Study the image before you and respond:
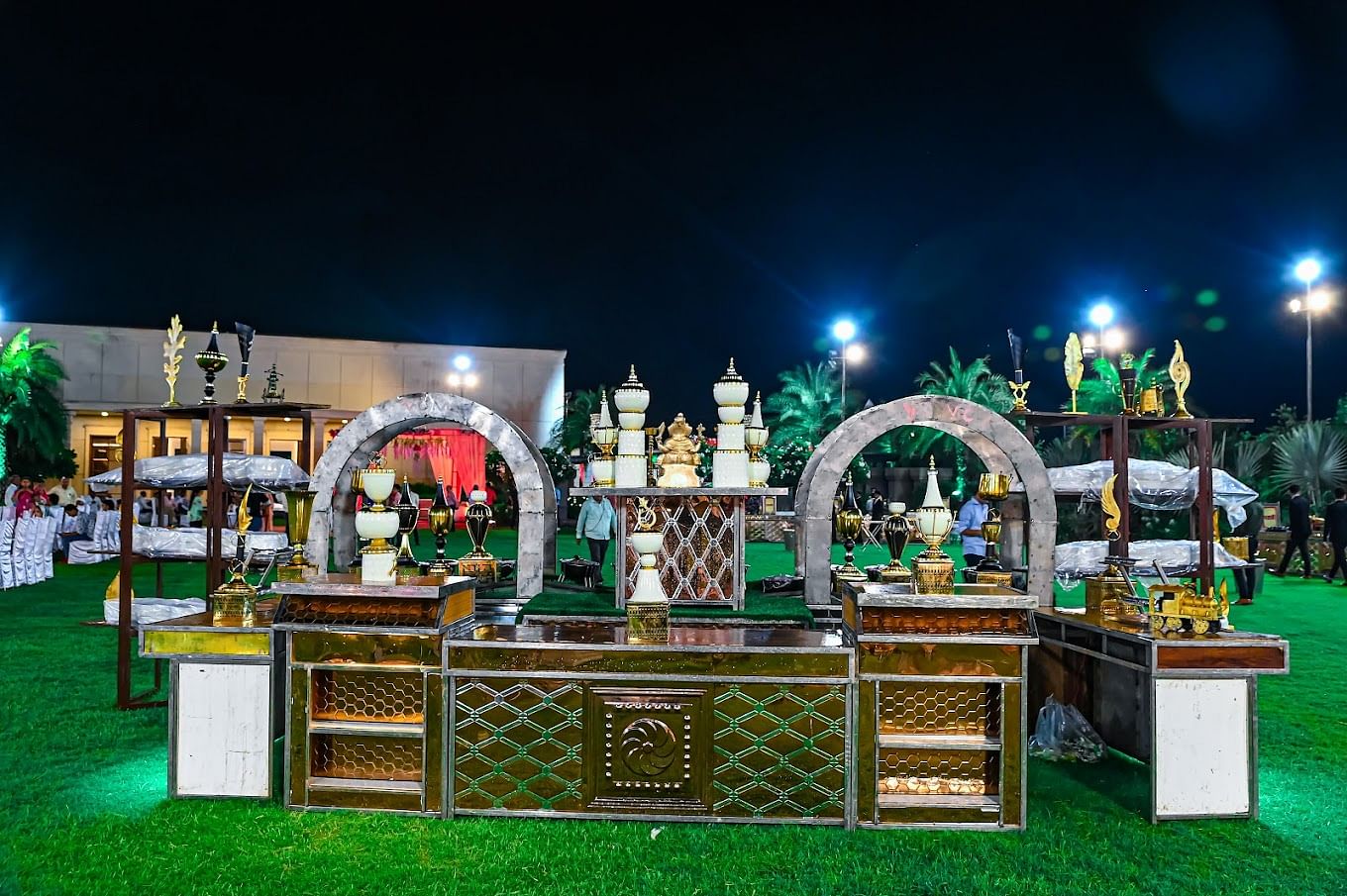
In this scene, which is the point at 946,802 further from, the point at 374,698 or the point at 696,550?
the point at 374,698

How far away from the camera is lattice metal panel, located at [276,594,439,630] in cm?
472

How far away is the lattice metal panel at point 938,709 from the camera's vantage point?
4.73 meters

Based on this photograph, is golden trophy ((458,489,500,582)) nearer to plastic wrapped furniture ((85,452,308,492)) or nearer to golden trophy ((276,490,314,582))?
golden trophy ((276,490,314,582))

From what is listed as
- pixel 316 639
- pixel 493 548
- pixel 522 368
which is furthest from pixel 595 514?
pixel 522 368

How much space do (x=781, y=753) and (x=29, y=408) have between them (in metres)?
27.8

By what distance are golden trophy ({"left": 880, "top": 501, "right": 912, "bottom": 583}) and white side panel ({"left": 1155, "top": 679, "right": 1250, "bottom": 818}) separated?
4.79ft

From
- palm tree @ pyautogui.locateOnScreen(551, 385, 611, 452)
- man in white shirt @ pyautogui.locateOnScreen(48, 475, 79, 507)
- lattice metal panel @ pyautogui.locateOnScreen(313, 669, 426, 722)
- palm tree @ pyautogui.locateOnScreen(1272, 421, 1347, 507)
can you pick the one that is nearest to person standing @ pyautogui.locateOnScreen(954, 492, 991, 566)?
lattice metal panel @ pyautogui.locateOnScreen(313, 669, 426, 722)

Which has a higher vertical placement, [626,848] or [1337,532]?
[1337,532]

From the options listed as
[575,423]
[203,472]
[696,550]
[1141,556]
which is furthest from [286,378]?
[696,550]

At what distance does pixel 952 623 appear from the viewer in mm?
4613

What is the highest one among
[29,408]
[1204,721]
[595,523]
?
[29,408]

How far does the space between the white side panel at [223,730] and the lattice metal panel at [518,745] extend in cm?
115

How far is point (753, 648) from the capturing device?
15.0 ft

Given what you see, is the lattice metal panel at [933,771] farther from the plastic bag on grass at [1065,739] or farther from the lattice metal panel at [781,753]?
the plastic bag on grass at [1065,739]
